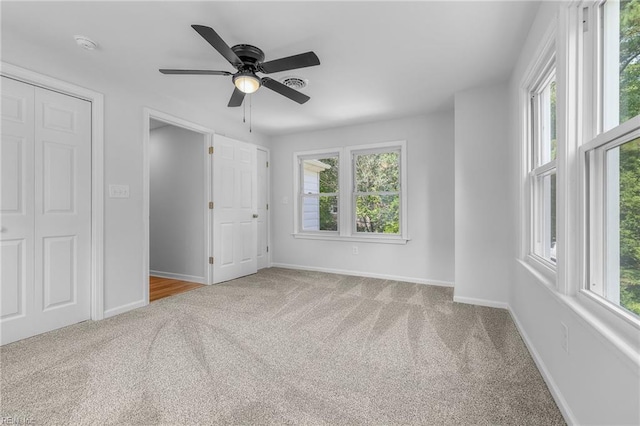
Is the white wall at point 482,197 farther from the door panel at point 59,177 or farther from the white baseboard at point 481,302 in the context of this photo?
the door panel at point 59,177

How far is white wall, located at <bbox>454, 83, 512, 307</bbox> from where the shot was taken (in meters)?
3.08

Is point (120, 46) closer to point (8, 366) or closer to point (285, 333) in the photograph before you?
point (8, 366)

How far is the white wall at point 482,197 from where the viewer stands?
121 inches

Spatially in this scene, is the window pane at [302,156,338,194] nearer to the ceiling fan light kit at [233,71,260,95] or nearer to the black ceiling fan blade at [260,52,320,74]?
the ceiling fan light kit at [233,71,260,95]

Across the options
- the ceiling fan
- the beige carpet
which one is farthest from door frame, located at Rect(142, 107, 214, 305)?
the ceiling fan

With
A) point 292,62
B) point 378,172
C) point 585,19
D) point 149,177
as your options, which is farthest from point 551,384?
point 149,177

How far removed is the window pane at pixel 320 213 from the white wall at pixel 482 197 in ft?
6.74

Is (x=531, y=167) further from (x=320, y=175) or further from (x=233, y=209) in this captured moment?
(x=233, y=209)

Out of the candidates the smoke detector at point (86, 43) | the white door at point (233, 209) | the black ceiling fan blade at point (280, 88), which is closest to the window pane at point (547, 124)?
the black ceiling fan blade at point (280, 88)

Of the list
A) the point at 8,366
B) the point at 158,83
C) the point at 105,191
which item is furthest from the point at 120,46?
the point at 8,366

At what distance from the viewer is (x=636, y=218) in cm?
110

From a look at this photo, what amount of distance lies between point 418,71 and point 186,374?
3.12 m

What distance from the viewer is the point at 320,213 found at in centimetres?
502

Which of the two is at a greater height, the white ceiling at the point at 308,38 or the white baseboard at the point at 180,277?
the white ceiling at the point at 308,38
